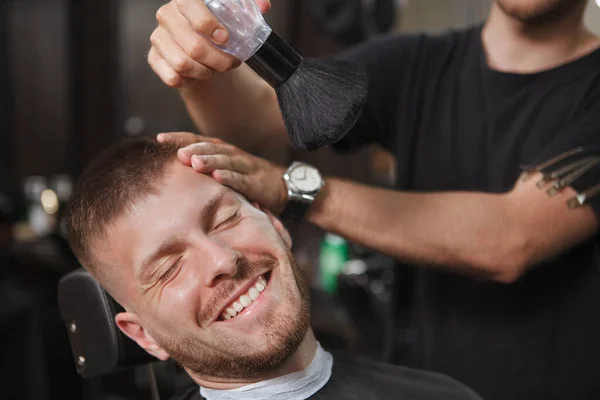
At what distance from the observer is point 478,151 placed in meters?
1.62

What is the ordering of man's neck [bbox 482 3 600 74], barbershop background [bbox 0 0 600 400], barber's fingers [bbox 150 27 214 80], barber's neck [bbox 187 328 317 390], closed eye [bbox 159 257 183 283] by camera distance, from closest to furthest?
barber's fingers [bbox 150 27 214 80]
closed eye [bbox 159 257 183 283]
barber's neck [bbox 187 328 317 390]
man's neck [bbox 482 3 600 74]
barbershop background [bbox 0 0 600 400]

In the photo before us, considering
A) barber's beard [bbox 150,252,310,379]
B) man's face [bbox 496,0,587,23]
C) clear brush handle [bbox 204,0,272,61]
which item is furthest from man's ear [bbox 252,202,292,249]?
man's face [bbox 496,0,587,23]

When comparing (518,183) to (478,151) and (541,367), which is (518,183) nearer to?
(478,151)

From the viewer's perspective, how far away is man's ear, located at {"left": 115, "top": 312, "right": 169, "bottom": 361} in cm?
128

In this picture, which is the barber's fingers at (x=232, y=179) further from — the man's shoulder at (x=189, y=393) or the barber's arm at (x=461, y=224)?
the man's shoulder at (x=189, y=393)

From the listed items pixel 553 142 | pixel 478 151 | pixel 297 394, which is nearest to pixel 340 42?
pixel 478 151

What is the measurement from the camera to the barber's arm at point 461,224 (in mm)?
1358

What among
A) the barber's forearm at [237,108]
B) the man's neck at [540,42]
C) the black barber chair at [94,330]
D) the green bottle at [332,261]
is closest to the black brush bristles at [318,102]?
the barber's forearm at [237,108]

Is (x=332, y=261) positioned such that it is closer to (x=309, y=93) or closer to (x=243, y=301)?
(x=243, y=301)

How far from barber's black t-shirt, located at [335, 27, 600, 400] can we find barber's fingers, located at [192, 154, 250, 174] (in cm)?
51

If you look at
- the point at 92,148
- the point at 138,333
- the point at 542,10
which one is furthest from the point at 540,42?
the point at 92,148

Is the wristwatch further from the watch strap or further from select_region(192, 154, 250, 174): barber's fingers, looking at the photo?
select_region(192, 154, 250, 174): barber's fingers

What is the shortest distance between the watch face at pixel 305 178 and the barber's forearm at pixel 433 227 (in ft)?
0.11

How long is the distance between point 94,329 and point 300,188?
1.71 feet
